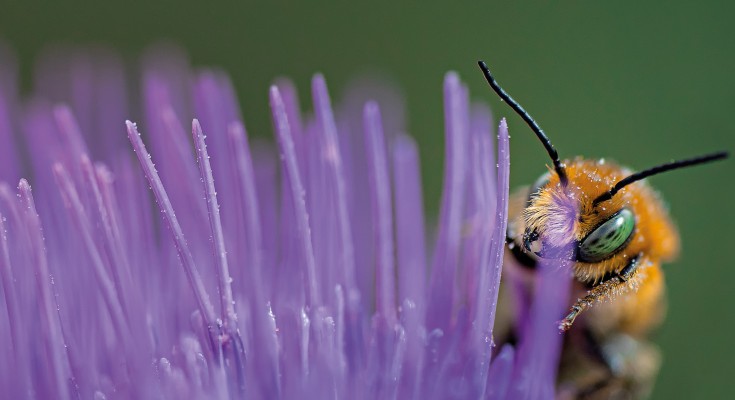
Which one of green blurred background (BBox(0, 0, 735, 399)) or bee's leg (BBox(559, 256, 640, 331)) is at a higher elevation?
green blurred background (BBox(0, 0, 735, 399))

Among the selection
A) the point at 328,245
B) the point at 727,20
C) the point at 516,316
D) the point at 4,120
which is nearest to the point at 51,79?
the point at 4,120

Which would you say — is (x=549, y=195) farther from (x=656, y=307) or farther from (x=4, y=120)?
(x=4, y=120)

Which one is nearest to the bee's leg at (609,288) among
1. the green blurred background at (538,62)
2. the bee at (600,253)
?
the bee at (600,253)

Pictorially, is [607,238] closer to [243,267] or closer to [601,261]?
[601,261]

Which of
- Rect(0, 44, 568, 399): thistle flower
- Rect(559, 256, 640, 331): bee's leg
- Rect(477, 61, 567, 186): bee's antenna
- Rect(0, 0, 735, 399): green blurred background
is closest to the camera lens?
Rect(0, 44, 568, 399): thistle flower

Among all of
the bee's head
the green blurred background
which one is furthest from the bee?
the green blurred background

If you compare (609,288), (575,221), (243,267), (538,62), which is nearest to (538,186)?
(575,221)

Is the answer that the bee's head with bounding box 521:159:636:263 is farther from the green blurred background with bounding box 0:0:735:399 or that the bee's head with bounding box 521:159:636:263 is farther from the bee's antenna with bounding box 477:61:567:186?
the green blurred background with bounding box 0:0:735:399

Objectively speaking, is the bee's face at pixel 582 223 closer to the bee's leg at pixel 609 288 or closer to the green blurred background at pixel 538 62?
the bee's leg at pixel 609 288
